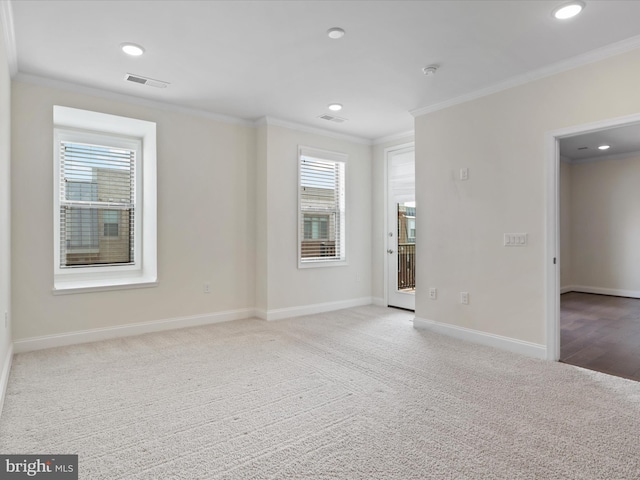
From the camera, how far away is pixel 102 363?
332 cm

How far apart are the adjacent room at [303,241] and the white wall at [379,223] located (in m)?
0.04

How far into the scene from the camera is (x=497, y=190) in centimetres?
385

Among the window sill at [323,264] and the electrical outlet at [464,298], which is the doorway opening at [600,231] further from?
the window sill at [323,264]

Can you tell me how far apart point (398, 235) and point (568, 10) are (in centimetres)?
364

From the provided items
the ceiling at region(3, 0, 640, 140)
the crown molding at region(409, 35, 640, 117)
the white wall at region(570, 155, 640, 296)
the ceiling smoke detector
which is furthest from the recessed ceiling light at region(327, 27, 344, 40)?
the white wall at region(570, 155, 640, 296)

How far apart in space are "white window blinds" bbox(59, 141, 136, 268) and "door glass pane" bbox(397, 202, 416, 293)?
368 cm

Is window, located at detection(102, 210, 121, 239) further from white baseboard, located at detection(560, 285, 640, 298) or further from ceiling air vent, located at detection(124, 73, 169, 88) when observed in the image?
white baseboard, located at detection(560, 285, 640, 298)

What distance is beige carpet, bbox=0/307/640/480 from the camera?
6.16 feet

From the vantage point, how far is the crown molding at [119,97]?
3.64 metres

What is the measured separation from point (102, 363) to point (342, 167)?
13.0 feet

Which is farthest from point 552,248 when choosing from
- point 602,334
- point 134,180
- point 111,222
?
point 111,222

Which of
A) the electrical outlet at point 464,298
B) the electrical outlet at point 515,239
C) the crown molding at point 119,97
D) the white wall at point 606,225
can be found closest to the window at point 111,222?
the crown molding at point 119,97

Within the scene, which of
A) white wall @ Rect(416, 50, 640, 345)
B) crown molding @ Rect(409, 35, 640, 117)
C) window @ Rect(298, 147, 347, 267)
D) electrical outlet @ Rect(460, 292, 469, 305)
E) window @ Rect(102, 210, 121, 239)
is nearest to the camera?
crown molding @ Rect(409, 35, 640, 117)

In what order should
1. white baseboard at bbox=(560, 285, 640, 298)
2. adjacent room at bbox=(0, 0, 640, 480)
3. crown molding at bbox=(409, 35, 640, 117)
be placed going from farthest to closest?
white baseboard at bbox=(560, 285, 640, 298) → crown molding at bbox=(409, 35, 640, 117) → adjacent room at bbox=(0, 0, 640, 480)
